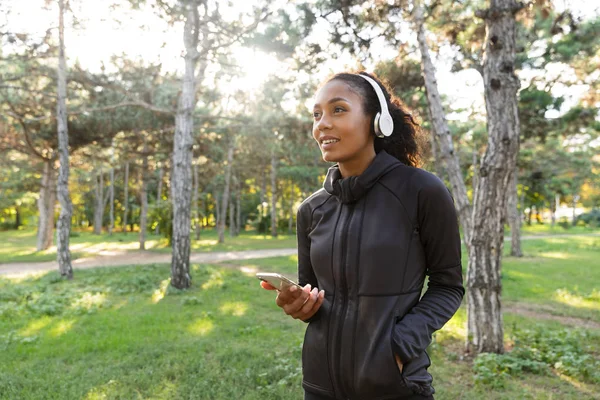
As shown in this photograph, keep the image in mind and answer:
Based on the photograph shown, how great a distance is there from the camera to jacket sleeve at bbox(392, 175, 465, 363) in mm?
1709

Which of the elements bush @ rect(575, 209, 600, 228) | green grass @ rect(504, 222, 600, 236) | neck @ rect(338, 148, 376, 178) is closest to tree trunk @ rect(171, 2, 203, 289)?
neck @ rect(338, 148, 376, 178)

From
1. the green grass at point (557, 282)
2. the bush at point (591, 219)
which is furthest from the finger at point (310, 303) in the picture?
the bush at point (591, 219)

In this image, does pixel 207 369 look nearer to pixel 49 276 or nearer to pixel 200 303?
pixel 200 303

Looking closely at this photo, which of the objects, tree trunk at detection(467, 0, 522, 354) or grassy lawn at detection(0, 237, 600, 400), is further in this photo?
tree trunk at detection(467, 0, 522, 354)

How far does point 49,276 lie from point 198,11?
8679 mm

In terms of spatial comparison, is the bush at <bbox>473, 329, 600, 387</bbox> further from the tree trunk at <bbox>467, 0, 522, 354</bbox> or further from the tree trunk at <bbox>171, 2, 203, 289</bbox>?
the tree trunk at <bbox>171, 2, 203, 289</bbox>

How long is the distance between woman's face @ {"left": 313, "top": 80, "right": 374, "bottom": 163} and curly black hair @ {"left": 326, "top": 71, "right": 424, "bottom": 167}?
0.11ft

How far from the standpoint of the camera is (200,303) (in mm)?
10016

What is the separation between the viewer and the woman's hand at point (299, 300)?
1.74 meters

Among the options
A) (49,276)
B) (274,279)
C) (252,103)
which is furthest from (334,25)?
(49,276)

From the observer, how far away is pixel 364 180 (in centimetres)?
185

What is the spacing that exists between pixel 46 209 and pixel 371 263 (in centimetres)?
2604

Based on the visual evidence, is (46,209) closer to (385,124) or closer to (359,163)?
A: (359,163)

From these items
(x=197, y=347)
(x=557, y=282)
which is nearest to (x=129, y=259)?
(x=197, y=347)
